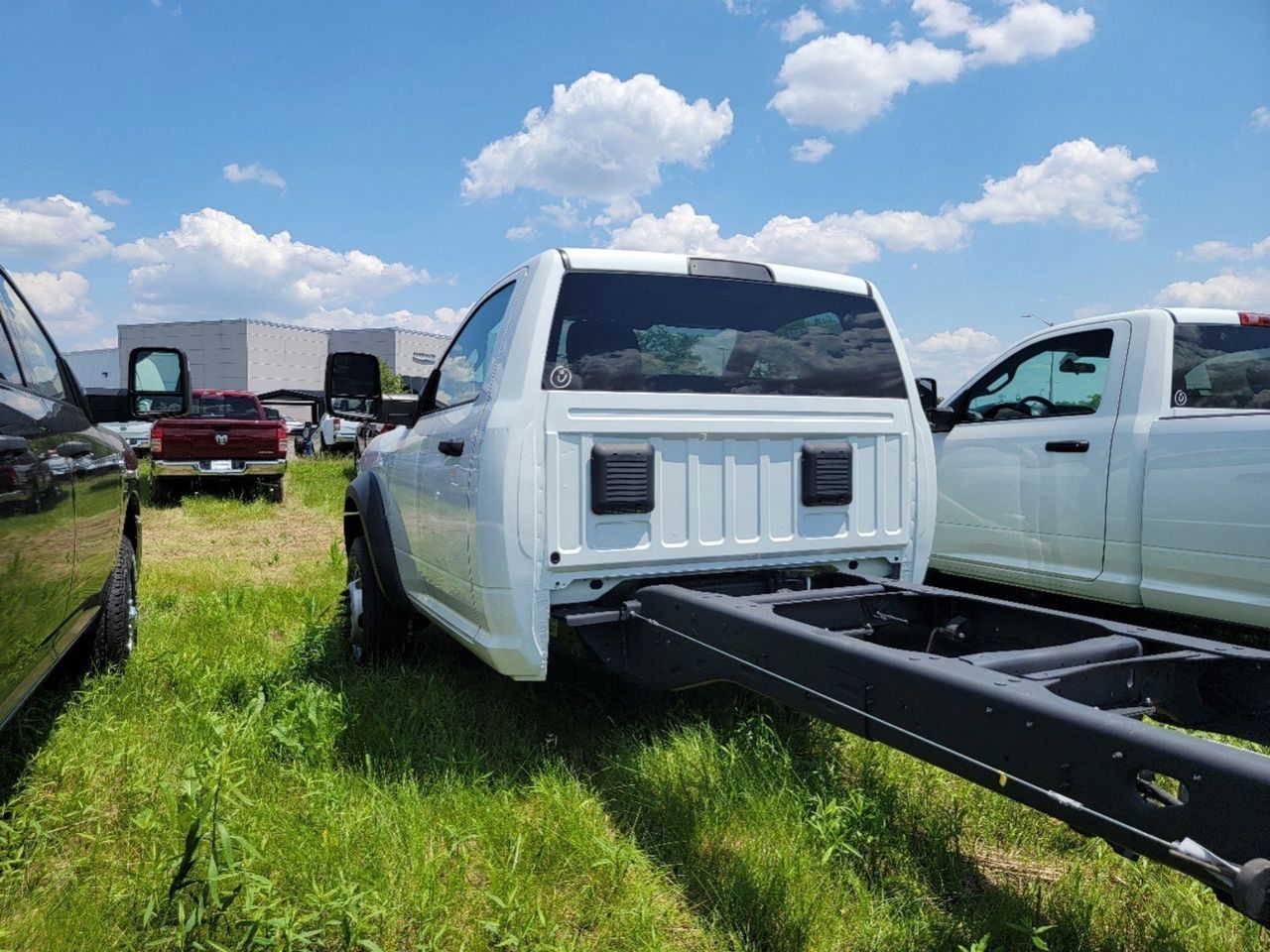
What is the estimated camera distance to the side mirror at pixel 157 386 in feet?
14.6

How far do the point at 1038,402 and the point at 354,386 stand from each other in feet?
12.9

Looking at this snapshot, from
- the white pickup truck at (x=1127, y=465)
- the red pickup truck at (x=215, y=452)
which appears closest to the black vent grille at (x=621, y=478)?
the white pickup truck at (x=1127, y=465)

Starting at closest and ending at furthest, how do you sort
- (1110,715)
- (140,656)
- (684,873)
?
(1110,715) → (684,873) → (140,656)

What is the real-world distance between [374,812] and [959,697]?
1.93m

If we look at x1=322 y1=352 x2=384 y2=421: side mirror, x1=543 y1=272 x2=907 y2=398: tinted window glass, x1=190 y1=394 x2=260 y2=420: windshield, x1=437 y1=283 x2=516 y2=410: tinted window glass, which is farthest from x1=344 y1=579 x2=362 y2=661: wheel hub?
x1=190 y1=394 x2=260 y2=420: windshield

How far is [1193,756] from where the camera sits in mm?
1547

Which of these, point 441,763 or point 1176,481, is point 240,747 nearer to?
point 441,763

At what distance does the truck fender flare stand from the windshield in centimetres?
1047

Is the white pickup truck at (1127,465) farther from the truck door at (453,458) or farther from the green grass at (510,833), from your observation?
the truck door at (453,458)

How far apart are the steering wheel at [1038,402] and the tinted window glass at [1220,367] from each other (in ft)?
2.43

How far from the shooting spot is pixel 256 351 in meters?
65.1

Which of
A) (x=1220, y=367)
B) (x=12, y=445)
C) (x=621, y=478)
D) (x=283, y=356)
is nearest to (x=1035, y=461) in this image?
(x=1220, y=367)

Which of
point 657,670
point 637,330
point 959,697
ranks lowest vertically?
point 657,670

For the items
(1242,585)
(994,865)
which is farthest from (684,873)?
(1242,585)
